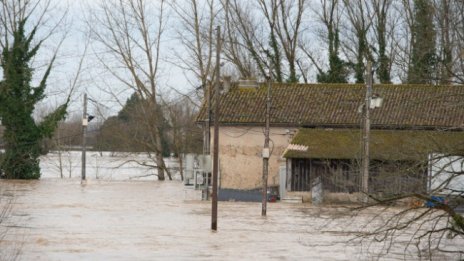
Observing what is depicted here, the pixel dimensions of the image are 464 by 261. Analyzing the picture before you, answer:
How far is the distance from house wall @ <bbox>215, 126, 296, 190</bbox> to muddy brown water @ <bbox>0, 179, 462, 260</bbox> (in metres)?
5.07

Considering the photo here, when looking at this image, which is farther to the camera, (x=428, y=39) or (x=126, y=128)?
(x=126, y=128)

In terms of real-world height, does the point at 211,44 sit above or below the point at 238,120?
above

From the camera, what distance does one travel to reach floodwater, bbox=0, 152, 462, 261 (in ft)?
66.9

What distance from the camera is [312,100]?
154ft

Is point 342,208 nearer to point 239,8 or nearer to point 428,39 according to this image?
point 428,39

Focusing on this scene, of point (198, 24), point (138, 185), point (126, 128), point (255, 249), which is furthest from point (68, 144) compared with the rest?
point (255, 249)

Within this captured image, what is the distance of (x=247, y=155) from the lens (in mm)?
45812

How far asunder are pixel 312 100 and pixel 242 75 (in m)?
15.1

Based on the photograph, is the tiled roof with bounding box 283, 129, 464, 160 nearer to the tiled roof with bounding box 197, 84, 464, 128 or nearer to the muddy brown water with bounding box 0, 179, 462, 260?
the tiled roof with bounding box 197, 84, 464, 128

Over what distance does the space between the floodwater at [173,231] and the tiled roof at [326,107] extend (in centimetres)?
660

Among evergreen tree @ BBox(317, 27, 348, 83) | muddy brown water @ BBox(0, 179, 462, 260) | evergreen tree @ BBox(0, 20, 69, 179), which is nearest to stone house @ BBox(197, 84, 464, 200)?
muddy brown water @ BBox(0, 179, 462, 260)

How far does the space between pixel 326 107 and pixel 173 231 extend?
70.9 feet

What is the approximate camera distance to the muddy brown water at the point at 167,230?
20.5 meters

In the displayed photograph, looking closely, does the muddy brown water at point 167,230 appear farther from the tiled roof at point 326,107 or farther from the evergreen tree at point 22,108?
the evergreen tree at point 22,108
